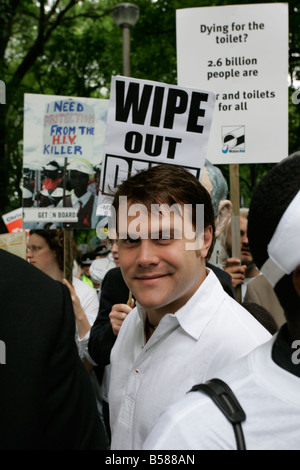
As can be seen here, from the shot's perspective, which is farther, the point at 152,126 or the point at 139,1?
the point at 139,1

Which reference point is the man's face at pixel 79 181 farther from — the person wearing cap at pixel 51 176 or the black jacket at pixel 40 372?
the black jacket at pixel 40 372

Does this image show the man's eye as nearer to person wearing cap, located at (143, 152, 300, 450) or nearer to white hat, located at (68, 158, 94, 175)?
person wearing cap, located at (143, 152, 300, 450)

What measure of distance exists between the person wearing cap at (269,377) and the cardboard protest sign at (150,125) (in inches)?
62.4

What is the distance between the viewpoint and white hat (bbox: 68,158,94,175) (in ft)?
12.2

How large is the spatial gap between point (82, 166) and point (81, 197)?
0.27 metres

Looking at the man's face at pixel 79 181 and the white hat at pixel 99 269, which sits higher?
the man's face at pixel 79 181

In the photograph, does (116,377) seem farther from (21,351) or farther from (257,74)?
(257,74)

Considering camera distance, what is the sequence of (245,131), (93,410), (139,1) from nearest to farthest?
(93,410), (245,131), (139,1)

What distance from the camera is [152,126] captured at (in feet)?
8.77

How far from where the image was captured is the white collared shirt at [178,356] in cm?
146

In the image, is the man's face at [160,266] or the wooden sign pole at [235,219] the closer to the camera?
the man's face at [160,266]

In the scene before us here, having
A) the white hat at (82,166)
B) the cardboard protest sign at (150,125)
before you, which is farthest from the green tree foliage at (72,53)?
the cardboard protest sign at (150,125)

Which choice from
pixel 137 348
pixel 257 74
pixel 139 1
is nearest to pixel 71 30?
pixel 139 1

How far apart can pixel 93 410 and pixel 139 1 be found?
11417 mm
